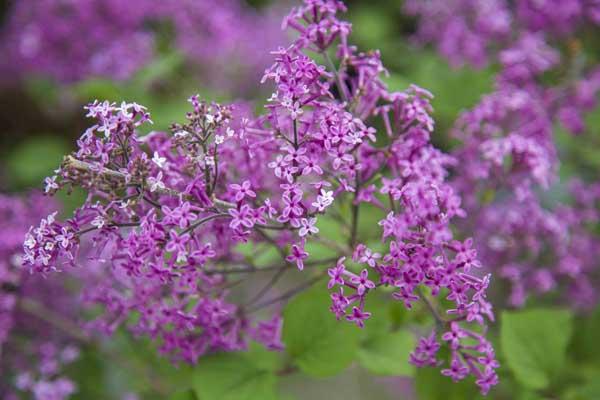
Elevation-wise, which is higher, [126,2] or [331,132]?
[126,2]

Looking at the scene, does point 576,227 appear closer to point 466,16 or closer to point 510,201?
point 510,201

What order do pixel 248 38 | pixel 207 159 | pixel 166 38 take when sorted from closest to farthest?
1. pixel 207 159
2. pixel 166 38
3. pixel 248 38

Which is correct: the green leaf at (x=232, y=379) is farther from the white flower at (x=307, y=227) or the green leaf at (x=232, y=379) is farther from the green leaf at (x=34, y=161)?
the green leaf at (x=34, y=161)

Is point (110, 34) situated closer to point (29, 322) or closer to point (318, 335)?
point (29, 322)

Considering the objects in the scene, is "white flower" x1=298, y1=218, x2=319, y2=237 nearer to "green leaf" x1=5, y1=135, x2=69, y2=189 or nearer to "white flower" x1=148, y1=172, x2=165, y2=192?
"white flower" x1=148, y1=172, x2=165, y2=192

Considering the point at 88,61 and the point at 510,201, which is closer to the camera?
the point at 510,201

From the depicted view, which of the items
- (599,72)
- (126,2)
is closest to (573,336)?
(599,72)

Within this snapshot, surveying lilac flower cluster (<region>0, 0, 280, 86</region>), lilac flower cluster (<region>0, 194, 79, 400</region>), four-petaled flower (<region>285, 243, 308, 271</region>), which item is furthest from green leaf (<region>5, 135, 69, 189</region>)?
four-petaled flower (<region>285, 243, 308, 271</region>)
